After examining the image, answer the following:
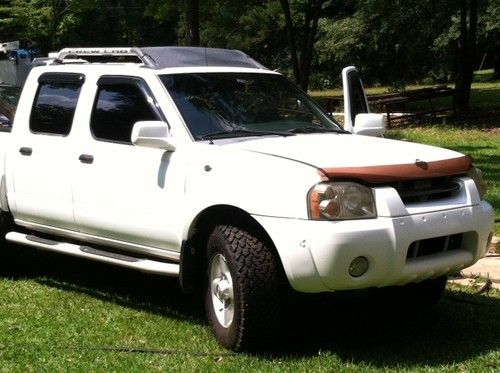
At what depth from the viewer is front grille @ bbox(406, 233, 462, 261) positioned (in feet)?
17.5

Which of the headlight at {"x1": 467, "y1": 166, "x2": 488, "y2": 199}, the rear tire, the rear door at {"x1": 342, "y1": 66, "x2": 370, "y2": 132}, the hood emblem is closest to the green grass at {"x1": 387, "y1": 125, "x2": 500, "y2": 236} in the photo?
the rear door at {"x1": 342, "y1": 66, "x2": 370, "y2": 132}

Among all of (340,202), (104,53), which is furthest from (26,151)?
(340,202)

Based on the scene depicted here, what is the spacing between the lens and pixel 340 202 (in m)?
5.12

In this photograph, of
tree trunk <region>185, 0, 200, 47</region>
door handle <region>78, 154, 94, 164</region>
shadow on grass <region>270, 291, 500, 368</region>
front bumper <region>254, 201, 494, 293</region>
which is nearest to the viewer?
front bumper <region>254, 201, 494, 293</region>

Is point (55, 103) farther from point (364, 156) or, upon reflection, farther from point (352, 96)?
point (364, 156)

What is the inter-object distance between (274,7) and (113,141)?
26777 mm

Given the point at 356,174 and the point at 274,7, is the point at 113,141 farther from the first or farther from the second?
the point at 274,7

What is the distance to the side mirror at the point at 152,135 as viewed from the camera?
584 centimetres

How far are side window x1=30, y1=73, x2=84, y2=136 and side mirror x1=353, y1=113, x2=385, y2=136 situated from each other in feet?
6.77

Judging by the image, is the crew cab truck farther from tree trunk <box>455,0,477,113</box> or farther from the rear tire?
tree trunk <box>455,0,477,113</box>

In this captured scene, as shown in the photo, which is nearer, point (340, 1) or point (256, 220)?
point (256, 220)

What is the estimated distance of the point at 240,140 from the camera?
6.00 meters

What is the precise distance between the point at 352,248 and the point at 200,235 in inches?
47.5

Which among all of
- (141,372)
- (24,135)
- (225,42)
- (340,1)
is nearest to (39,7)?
(225,42)
